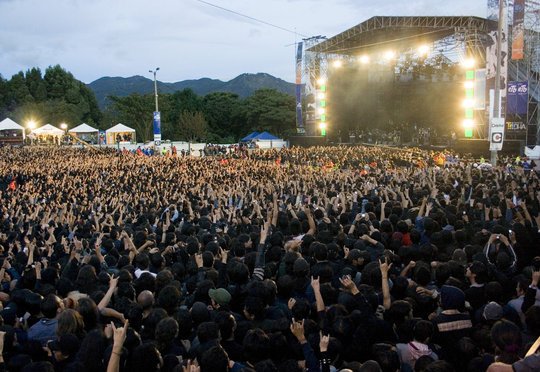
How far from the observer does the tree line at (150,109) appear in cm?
5419

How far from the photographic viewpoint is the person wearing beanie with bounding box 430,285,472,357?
340 cm

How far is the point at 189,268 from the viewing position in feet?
16.8

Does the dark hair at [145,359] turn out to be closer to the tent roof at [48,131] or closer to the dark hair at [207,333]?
the dark hair at [207,333]

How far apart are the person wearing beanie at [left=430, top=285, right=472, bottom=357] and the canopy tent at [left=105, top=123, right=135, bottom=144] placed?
41334 millimetres

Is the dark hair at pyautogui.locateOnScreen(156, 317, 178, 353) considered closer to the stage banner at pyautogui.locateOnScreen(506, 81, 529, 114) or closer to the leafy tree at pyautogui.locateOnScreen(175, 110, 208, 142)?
the stage banner at pyautogui.locateOnScreen(506, 81, 529, 114)

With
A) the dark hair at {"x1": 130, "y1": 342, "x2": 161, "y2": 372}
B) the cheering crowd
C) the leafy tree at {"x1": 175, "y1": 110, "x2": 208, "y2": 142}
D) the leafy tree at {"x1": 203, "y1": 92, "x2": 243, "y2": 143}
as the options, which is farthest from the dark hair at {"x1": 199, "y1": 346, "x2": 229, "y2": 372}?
the leafy tree at {"x1": 203, "y1": 92, "x2": 243, "y2": 143}

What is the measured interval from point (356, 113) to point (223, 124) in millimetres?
24402

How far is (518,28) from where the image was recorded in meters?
22.3

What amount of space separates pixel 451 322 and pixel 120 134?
43.2 m

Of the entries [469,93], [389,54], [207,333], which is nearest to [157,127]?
[389,54]

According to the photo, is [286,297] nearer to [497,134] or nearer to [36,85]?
[497,134]

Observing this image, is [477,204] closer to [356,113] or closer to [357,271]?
[357,271]

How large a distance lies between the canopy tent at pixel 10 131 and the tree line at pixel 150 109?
13142 millimetres

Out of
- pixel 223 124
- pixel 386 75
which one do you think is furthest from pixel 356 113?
pixel 223 124
